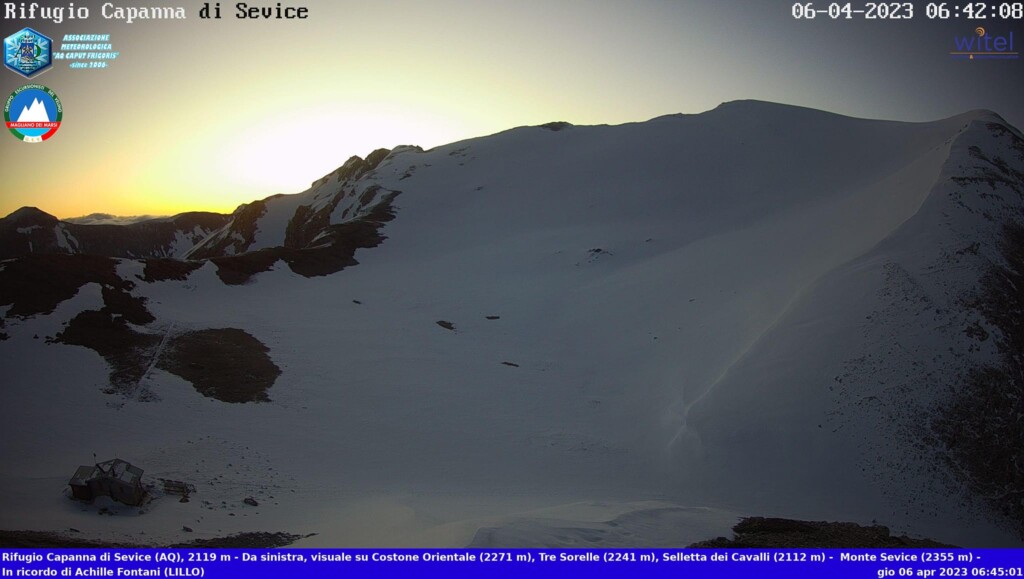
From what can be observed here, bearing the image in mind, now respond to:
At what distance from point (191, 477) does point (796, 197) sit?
230ft

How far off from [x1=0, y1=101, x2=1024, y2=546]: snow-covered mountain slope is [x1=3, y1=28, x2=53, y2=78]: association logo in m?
16.5

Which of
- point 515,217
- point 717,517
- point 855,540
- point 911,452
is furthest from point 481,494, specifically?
point 515,217

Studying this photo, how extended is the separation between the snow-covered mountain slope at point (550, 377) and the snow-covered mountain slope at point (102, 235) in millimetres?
114893

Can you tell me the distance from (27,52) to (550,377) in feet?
109

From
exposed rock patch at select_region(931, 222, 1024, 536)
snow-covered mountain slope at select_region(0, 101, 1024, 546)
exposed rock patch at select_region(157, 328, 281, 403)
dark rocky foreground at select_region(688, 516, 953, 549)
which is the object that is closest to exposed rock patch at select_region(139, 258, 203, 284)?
snow-covered mountain slope at select_region(0, 101, 1024, 546)

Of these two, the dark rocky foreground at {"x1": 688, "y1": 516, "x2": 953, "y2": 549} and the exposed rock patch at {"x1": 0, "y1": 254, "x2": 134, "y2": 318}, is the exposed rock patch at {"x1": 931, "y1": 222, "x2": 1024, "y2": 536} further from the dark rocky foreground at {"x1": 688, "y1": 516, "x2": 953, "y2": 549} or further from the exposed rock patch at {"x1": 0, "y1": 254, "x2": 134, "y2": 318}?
the exposed rock patch at {"x1": 0, "y1": 254, "x2": 134, "y2": 318}

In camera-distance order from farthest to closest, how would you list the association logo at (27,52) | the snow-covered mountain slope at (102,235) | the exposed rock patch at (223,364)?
the snow-covered mountain slope at (102,235)
the exposed rock patch at (223,364)
the association logo at (27,52)

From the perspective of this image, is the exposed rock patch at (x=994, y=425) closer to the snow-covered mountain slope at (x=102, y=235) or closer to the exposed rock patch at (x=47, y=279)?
the exposed rock patch at (x=47, y=279)

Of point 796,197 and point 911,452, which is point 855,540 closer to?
point 911,452

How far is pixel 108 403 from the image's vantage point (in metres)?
31.1

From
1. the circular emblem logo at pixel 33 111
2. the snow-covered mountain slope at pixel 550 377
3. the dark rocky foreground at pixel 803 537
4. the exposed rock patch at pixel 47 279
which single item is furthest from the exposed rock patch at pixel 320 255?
the dark rocky foreground at pixel 803 537

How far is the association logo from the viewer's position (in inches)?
940

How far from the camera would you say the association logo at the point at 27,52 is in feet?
78.3

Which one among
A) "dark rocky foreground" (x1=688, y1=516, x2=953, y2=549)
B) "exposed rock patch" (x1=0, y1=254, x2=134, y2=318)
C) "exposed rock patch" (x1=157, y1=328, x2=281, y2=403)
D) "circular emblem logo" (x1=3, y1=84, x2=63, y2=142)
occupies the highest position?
"circular emblem logo" (x1=3, y1=84, x2=63, y2=142)
